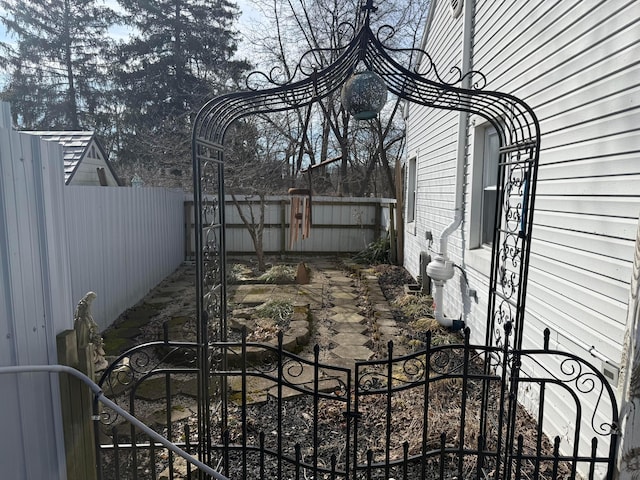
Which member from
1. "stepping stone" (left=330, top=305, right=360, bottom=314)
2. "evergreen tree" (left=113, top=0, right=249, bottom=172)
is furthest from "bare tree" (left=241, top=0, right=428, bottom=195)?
"stepping stone" (left=330, top=305, right=360, bottom=314)

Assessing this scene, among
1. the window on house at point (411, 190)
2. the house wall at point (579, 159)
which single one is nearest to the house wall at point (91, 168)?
the window on house at point (411, 190)

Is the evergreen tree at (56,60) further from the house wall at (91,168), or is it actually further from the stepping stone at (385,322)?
the stepping stone at (385,322)

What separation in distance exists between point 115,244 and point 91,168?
3.30 metres

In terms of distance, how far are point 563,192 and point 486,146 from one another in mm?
1753

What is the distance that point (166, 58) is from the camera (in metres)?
15.0

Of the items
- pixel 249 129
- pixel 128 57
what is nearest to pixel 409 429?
pixel 249 129

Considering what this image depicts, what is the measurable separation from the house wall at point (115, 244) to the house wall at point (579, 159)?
4011mm

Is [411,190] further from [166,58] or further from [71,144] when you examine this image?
[166,58]

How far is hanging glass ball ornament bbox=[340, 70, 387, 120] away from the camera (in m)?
2.23

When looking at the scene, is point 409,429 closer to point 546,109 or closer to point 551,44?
point 546,109

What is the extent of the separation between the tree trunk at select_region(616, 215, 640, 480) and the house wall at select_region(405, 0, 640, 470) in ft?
1.54

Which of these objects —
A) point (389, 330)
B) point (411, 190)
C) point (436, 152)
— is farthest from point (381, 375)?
point (411, 190)

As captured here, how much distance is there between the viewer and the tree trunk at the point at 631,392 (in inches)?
60.8

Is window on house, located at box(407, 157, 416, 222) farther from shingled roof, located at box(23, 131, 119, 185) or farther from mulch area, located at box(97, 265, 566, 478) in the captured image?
shingled roof, located at box(23, 131, 119, 185)
